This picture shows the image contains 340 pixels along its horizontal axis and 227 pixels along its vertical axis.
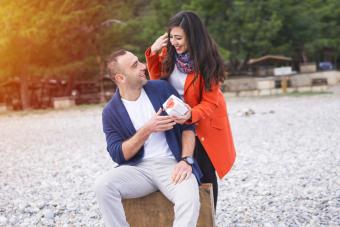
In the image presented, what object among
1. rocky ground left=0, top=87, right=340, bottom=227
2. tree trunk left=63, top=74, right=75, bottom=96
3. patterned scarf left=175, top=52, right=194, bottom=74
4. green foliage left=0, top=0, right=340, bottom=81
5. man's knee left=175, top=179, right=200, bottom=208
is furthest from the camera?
tree trunk left=63, top=74, right=75, bottom=96

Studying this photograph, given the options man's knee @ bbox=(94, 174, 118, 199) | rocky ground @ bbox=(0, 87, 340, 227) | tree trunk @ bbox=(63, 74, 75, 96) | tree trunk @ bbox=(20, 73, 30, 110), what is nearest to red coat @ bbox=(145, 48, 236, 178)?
man's knee @ bbox=(94, 174, 118, 199)

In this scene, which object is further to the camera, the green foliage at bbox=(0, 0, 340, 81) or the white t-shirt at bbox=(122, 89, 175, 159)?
the green foliage at bbox=(0, 0, 340, 81)

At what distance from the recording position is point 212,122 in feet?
10.7

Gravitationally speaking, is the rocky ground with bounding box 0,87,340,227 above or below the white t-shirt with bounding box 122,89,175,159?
below

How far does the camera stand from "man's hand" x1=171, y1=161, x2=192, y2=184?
9.80 ft

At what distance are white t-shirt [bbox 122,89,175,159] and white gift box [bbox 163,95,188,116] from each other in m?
0.22

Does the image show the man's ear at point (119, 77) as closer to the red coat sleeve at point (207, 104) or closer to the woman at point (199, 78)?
the woman at point (199, 78)

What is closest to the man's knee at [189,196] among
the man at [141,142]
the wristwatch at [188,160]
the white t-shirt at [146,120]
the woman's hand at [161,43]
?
the man at [141,142]

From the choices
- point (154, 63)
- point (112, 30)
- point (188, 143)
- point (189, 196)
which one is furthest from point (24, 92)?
point (189, 196)

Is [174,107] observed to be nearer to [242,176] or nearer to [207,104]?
[207,104]

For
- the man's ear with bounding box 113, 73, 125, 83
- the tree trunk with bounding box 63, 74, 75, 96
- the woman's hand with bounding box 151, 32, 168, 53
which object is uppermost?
the woman's hand with bounding box 151, 32, 168, 53

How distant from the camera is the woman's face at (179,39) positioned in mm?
3121

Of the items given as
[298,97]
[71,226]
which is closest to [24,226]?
[71,226]

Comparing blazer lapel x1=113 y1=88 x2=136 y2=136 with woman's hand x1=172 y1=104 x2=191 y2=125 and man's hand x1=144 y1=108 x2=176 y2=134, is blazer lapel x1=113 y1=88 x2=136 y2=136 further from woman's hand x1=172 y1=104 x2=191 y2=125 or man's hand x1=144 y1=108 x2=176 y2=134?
woman's hand x1=172 y1=104 x2=191 y2=125
